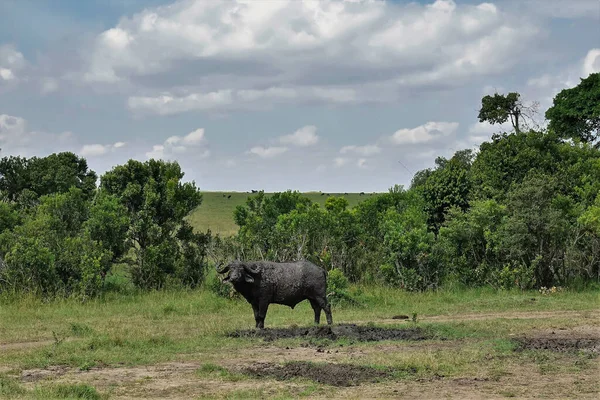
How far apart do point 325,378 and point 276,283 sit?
5298 millimetres

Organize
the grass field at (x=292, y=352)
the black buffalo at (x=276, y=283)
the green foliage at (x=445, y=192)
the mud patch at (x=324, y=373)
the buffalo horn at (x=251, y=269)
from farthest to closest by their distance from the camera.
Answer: the green foliage at (x=445, y=192) < the black buffalo at (x=276, y=283) < the buffalo horn at (x=251, y=269) < the mud patch at (x=324, y=373) < the grass field at (x=292, y=352)

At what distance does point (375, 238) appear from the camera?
2700 cm

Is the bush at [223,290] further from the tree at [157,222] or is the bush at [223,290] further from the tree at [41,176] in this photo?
the tree at [41,176]

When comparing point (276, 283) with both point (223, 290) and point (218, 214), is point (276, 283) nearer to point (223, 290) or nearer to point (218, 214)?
point (223, 290)

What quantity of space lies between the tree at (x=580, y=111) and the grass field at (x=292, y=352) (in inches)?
825

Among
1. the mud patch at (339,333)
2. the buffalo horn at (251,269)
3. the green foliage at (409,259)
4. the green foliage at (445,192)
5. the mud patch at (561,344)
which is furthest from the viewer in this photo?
the green foliage at (445,192)

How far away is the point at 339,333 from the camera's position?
15086 millimetres

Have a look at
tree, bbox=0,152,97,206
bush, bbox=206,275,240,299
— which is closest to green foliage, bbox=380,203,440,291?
bush, bbox=206,275,240,299

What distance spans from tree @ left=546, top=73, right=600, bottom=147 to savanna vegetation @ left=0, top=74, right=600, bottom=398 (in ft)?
35.5

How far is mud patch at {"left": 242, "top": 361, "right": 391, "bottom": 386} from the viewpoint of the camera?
11000mm

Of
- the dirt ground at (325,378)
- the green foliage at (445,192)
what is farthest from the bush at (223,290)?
the green foliage at (445,192)

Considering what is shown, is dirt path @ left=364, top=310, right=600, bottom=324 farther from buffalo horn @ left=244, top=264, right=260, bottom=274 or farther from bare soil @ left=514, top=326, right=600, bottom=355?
buffalo horn @ left=244, top=264, right=260, bottom=274

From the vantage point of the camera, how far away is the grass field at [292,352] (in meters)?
10.5

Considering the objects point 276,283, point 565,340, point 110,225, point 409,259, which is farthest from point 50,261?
point 565,340
